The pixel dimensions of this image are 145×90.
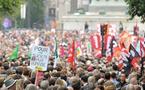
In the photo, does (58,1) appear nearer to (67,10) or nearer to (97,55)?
(67,10)

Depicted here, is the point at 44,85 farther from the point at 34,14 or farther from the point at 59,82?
the point at 34,14

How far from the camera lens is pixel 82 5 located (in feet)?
404

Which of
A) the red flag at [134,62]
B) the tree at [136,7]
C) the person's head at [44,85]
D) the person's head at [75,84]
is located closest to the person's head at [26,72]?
the person's head at [44,85]

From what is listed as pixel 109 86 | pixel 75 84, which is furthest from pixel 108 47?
pixel 109 86

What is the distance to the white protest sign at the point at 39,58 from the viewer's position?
1889cm

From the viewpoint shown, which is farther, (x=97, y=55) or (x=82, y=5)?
(x=82, y=5)

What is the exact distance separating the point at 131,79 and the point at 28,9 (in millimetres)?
96428

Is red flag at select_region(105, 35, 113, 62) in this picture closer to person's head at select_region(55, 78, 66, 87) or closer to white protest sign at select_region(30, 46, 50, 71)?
white protest sign at select_region(30, 46, 50, 71)

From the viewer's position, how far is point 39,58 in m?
19.0

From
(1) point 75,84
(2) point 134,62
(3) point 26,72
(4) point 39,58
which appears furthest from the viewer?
(2) point 134,62

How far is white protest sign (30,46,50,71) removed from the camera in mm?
18891

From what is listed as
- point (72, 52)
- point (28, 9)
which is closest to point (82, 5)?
point (28, 9)

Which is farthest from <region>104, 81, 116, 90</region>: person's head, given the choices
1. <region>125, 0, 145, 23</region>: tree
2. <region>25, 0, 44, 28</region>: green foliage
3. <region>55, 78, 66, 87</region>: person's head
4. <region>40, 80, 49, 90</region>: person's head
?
<region>25, 0, 44, 28</region>: green foliage

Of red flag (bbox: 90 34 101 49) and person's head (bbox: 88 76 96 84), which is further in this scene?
red flag (bbox: 90 34 101 49)
